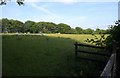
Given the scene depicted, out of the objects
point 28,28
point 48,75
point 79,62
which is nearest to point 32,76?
point 48,75

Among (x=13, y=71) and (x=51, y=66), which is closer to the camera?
(x=13, y=71)

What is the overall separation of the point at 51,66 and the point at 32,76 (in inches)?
89.3

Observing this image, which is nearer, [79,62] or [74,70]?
[74,70]

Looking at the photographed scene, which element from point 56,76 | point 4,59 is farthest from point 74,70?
point 4,59

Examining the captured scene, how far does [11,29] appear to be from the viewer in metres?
62.1

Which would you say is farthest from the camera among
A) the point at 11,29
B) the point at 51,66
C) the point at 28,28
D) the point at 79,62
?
the point at 28,28

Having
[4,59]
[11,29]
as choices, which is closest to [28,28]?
[11,29]

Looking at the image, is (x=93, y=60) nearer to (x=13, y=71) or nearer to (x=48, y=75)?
(x=48, y=75)

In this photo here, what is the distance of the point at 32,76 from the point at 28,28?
63.4 m

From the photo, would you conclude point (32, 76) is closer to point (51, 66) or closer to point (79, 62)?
point (51, 66)

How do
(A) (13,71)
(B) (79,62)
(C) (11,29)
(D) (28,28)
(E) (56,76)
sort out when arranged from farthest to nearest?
(D) (28,28)
(C) (11,29)
(B) (79,62)
(A) (13,71)
(E) (56,76)

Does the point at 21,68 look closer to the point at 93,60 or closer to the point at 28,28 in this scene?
the point at 93,60

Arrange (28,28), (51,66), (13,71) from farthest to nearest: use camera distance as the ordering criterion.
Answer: (28,28)
(51,66)
(13,71)

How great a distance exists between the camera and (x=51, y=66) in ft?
40.6
